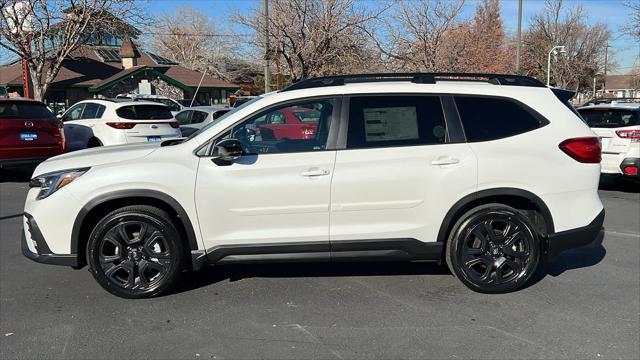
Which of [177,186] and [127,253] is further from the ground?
[177,186]

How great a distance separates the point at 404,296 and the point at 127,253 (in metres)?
2.33

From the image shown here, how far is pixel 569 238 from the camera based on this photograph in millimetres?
4523

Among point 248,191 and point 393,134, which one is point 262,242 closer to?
point 248,191

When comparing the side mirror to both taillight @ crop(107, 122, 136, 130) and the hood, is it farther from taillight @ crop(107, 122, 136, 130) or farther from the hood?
taillight @ crop(107, 122, 136, 130)

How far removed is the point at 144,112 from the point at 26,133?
7.91ft

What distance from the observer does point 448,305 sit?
4316 millimetres

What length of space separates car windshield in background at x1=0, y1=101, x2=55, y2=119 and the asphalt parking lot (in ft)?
17.9

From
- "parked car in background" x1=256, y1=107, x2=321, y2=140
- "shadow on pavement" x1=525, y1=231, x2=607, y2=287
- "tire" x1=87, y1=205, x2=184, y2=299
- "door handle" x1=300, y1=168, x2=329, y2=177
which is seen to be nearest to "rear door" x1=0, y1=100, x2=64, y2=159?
"tire" x1=87, y1=205, x2=184, y2=299

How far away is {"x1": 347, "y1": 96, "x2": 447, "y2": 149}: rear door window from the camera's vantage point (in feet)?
14.4

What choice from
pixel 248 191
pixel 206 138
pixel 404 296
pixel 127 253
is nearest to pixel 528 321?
pixel 404 296

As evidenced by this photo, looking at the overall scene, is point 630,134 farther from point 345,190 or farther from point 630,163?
point 345,190

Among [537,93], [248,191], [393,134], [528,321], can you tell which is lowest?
[528,321]

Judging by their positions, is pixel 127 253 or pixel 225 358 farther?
pixel 127 253

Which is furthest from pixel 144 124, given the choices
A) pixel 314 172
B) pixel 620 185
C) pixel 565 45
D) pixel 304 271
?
pixel 565 45
